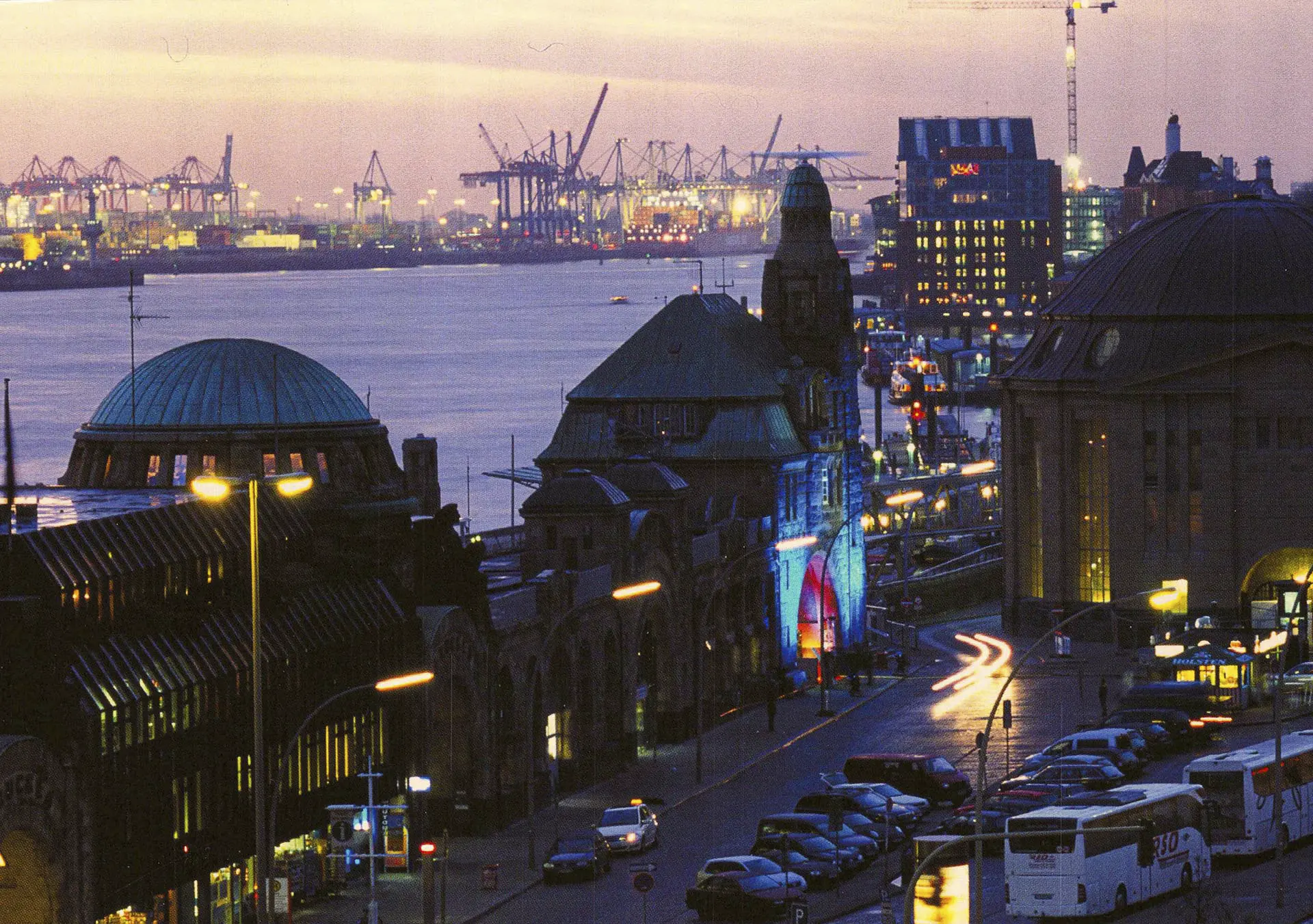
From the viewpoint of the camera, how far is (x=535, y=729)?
8256 cm

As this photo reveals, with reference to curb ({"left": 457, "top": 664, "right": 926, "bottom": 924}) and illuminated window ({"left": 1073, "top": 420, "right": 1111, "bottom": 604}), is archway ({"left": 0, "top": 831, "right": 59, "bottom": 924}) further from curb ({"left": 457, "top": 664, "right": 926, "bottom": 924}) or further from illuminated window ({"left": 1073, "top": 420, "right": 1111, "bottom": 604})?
illuminated window ({"left": 1073, "top": 420, "right": 1111, "bottom": 604})

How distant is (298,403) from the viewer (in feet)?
281

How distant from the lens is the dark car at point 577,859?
231ft

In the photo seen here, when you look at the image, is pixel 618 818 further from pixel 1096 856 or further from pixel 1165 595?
pixel 1165 595

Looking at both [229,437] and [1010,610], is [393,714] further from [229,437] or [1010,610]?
[1010,610]

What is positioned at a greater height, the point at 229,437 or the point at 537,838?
the point at 229,437

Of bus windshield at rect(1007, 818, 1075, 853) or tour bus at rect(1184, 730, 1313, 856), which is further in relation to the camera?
tour bus at rect(1184, 730, 1313, 856)

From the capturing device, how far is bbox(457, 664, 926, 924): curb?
220 ft

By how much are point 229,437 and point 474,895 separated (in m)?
20.6

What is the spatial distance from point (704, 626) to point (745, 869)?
33.1m

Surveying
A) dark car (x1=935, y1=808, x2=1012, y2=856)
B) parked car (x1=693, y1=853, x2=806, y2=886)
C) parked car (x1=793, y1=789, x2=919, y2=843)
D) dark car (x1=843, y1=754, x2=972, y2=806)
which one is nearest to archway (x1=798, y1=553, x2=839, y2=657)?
dark car (x1=843, y1=754, x2=972, y2=806)

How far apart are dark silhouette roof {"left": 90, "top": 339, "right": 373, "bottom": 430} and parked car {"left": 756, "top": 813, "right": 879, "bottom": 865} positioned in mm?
19678

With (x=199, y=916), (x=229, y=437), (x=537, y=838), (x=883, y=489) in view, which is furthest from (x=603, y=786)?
(x=883, y=489)

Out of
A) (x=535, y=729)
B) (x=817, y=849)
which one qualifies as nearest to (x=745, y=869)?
(x=817, y=849)
